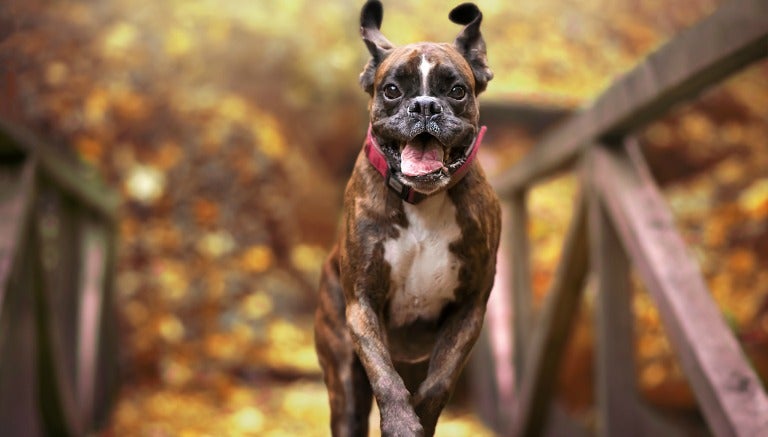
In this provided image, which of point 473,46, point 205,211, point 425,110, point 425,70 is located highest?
point 205,211

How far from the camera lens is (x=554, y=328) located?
13.4ft

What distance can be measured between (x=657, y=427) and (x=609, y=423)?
218mm

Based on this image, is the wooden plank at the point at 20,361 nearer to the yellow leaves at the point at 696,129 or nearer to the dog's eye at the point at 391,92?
the dog's eye at the point at 391,92

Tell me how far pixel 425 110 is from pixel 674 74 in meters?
1.49

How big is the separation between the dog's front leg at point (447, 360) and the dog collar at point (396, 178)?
0.32 metres

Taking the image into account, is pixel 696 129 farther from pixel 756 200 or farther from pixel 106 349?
pixel 106 349

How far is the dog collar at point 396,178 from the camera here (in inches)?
67.6

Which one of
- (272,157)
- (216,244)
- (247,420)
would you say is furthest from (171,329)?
(272,157)

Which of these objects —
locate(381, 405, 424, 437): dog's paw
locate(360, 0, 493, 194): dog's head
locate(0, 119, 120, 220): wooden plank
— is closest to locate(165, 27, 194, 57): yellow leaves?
locate(0, 119, 120, 220): wooden plank

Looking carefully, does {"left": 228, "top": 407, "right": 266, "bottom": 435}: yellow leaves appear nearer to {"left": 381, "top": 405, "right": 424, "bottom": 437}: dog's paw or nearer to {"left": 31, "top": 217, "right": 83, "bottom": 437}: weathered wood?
{"left": 31, "top": 217, "right": 83, "bottom": 437}: weathered wood

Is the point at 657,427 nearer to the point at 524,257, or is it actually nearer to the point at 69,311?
the point at 524,257

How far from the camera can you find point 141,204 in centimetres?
809

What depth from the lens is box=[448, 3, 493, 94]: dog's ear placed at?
1.78 metres

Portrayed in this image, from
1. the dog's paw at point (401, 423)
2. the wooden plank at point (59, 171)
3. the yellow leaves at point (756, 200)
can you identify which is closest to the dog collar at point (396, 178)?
the dog's paw at point (401, 423)
